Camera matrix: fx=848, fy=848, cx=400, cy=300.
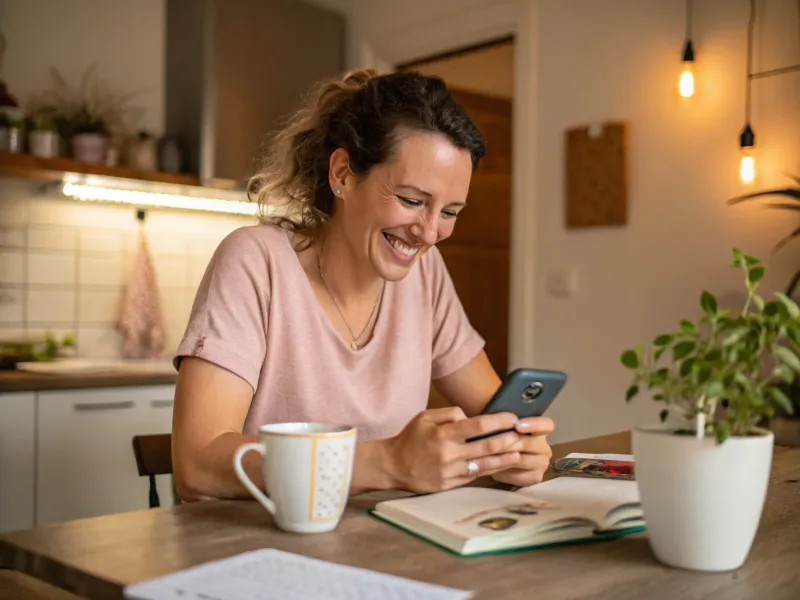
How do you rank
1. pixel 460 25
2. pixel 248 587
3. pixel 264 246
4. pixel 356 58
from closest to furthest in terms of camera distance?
1. pixel 248 587
2. pixel 264 246
3. pixel 460 25
4. pixel 356 58

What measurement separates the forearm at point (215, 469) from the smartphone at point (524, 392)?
0.29 meters

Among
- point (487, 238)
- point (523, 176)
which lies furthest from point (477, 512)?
point (487, 238)

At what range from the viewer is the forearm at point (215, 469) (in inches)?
42.3

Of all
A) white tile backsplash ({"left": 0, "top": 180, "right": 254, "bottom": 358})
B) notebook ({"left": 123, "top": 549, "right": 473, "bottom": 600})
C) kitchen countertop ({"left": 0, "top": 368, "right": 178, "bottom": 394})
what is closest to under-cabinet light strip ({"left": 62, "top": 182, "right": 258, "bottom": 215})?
white tile backsplash ({"left": 0, "top": 180, "right": 254, "bottom": 358})

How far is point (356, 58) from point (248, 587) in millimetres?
3722

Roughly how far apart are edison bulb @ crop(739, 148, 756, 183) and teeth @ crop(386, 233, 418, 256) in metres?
1.61

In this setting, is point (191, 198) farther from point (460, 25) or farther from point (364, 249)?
point (364, 249)

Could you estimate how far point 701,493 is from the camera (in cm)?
76

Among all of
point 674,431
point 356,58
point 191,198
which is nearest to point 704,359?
point 674,431

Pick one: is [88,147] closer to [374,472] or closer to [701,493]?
[374,472]

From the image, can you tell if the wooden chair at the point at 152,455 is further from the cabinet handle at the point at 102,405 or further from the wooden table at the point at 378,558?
the cabinet handle at the point at 102,405

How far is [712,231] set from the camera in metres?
2.79

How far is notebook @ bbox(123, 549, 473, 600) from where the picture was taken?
680 mm

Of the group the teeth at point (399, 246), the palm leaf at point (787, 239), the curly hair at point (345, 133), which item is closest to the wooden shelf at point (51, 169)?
the curly hair at point (345, 133)
